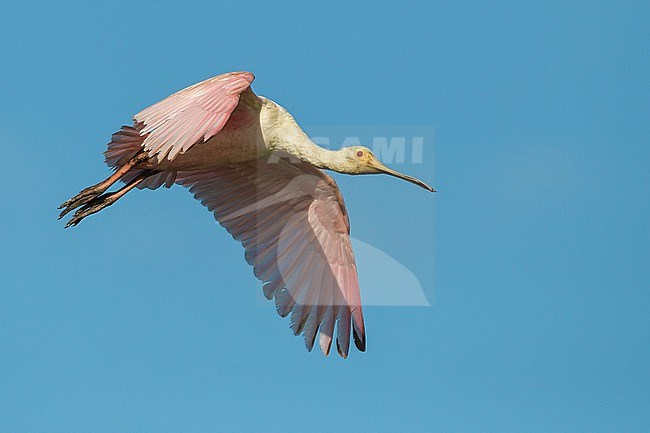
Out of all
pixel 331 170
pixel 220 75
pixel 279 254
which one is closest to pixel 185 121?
pixel 220 75

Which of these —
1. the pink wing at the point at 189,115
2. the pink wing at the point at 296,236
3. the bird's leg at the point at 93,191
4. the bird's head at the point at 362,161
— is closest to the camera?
the pink wing at the point at 189,115

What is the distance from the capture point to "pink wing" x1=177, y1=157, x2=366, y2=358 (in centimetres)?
1673

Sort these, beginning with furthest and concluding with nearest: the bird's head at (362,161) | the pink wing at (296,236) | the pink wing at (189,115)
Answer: the pink wing at (296,236), the bird's head at (362,161), the pink wing at (189,115)

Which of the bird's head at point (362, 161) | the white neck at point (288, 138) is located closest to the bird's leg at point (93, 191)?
the white neck at point (288, 138)

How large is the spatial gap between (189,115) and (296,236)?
14.4ft

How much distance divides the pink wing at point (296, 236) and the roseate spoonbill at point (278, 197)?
0.01 metres

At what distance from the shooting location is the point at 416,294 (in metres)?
17.3

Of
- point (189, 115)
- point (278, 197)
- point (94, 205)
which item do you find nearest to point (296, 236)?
point (278, 197)

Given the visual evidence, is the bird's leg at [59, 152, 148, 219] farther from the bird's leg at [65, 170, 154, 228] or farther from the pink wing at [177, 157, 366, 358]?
the pink wing at [177, 157, 366, 358]

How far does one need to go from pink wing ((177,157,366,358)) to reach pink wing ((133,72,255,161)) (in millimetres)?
2945

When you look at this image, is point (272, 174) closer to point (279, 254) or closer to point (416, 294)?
point (279, 254)

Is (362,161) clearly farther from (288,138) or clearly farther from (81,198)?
(81,198)

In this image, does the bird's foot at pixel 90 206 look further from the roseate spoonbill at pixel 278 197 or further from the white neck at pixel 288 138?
the white neck at pixel 288 138

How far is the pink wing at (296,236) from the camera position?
1673 centimetres
